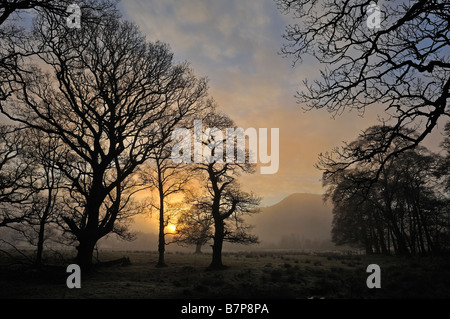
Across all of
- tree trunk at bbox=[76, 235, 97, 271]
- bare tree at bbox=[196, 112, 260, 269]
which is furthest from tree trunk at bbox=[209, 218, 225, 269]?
tree trunk at bbox=[76, 235, 97, 271]

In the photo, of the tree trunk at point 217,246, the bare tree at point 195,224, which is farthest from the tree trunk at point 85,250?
the tree trunk at point 217,246

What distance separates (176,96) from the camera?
1325cm

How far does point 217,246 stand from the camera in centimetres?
1689

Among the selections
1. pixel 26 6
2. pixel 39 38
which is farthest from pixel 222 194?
pixel 26 6

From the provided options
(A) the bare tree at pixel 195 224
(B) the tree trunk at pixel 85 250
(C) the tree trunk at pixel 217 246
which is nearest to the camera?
(B) the tree trunk at pixel 85 250

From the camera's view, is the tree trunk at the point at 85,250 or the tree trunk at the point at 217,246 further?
the tree trunk at the point at 217,246

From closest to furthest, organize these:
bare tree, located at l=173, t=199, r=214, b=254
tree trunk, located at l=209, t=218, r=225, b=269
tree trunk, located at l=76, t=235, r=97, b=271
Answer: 1. tree trunk, located at l=76, t=235, r=97, b=271
2. tree trunk, located at l=209, t=218, r=225, b=269
3. bare tree, located at l=173, t=199, r=214, b=254

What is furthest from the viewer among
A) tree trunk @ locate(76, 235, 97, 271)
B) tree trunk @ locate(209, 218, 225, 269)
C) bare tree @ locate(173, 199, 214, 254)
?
bare tree @ locate(173, 199, 214, 254)

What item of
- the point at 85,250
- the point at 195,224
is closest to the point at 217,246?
the point at 195,224

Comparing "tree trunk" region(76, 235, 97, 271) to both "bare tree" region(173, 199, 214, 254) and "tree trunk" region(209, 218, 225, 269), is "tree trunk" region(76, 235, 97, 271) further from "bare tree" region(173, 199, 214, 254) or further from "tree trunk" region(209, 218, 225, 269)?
"tree trunk" region(209, 218, 225, 269)

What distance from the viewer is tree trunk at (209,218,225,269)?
1648 centimetres

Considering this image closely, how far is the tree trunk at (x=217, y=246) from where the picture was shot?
16.5 m

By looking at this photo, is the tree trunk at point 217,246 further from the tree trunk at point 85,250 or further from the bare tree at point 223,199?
the tree trunk at point 85,250
